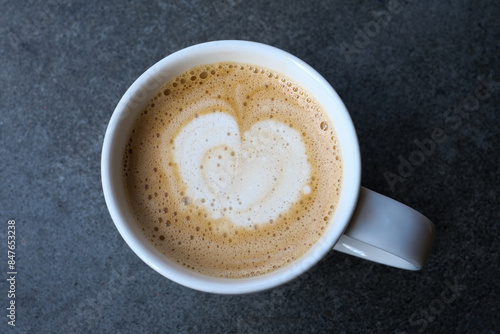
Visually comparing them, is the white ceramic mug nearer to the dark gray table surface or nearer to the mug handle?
the mug handle

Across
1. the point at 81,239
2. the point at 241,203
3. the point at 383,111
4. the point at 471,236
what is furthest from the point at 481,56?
the point at 81,239

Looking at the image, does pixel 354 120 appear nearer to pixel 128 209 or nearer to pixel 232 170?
pixel 232 170

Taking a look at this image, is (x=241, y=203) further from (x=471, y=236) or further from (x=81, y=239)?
(x=471, y=236)

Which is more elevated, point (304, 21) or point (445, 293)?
point (304, 21)

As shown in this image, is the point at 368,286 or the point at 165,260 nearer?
the point at 165,260

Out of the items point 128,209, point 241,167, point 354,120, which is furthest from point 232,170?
point 354,120

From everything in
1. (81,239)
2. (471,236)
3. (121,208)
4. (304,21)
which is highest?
(304,21)
